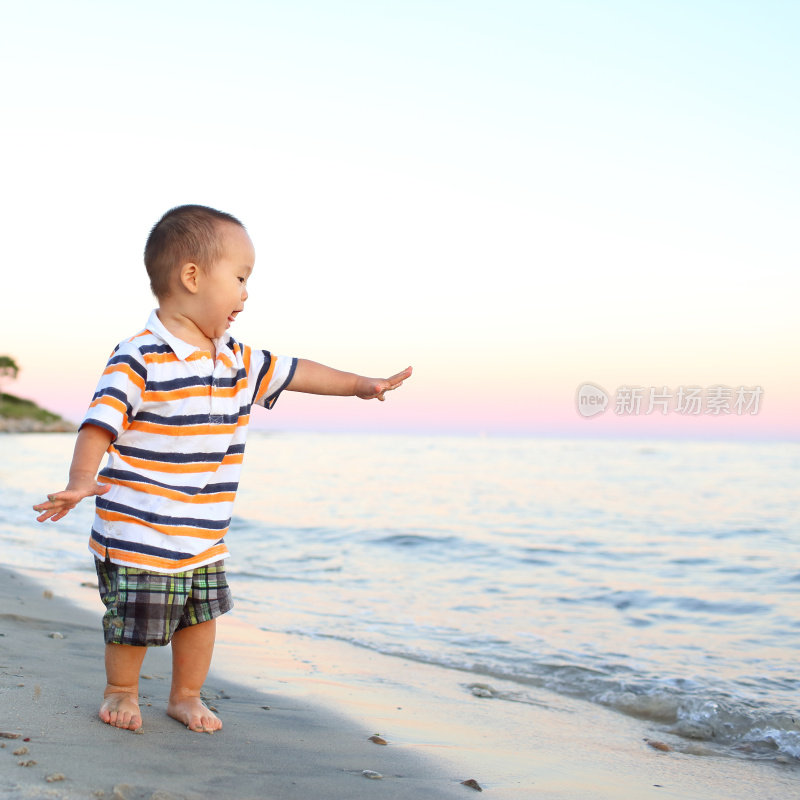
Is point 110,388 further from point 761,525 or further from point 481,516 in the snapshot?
point 761,525

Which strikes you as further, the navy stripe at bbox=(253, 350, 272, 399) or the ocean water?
the ocean water

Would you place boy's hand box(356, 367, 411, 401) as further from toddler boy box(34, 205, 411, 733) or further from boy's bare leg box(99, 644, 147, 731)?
boy's bare leg box(99, 644, 147, 731)

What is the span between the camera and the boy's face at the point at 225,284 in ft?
8.47

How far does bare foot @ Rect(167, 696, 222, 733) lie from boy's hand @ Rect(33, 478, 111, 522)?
2.53 feet

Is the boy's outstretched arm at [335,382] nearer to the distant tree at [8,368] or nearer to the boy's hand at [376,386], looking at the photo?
the boy's hand at [376,386]

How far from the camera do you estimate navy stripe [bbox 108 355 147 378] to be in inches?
96.0

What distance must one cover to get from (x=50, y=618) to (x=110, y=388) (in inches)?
94.2

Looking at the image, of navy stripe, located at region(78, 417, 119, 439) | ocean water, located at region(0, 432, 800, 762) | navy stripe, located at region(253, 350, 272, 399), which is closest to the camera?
navy stripe, located at region(78, 417, 119, 439)

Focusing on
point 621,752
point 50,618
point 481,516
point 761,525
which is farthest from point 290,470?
point 621,752

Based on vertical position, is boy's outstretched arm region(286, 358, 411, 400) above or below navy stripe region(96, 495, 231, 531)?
above

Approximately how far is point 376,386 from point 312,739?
1161mm

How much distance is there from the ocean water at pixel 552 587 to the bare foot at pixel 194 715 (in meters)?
1.68

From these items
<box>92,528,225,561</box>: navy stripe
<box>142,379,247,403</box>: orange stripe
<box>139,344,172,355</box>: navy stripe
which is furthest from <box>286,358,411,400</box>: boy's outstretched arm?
<box>92,528,225,561</box>: navy stripe

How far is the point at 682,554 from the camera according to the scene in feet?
28.8
